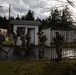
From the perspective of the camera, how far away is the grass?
31.9 ft

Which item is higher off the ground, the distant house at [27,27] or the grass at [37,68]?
the distant house at [27,27]

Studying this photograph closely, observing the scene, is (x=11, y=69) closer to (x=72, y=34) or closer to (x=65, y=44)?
(x=65, y=44)

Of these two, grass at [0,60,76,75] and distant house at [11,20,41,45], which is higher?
distant house at [11,20,41,45]

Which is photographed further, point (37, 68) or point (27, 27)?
point (27, 27)

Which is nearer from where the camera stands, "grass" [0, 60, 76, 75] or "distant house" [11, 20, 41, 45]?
"grass" [0, 60, 76, 75]

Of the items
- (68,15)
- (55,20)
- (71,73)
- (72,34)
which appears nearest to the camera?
(68,15)

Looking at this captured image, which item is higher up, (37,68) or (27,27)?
(27,27)

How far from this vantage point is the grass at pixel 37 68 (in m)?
9.73

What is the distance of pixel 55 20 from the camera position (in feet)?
23.0

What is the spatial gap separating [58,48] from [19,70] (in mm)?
2488

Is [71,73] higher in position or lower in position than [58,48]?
lower

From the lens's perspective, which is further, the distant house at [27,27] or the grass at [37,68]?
the distant house at [27,27]

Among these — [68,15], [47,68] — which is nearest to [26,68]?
[47,68]

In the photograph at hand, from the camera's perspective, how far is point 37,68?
408 inches
